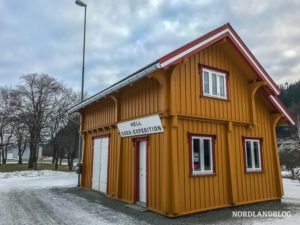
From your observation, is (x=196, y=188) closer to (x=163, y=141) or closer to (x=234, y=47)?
(x=163, y=141)

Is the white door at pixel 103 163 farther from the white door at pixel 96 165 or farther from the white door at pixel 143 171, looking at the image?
the white door at pixel 143 171

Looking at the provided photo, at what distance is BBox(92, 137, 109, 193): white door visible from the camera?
12.7 m

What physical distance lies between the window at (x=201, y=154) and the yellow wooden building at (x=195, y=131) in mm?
36

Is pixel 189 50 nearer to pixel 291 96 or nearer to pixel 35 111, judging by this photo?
pixel 35 111

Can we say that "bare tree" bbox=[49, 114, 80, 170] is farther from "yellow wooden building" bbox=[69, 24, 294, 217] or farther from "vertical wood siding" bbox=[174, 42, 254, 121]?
"vertical wood siding" bbox=[174, 42, 254, 121]

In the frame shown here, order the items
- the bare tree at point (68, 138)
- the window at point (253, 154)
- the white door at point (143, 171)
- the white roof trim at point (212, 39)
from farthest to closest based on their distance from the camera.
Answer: the bare tree at point (68, 138)
the window at point (253, 154)
the white door at point (143, 171)
the white roof trim at point (212, 39)

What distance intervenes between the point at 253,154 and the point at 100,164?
23.6 ft

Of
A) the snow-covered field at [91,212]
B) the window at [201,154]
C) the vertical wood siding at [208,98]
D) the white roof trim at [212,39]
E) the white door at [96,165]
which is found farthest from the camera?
the white door at [96,165]

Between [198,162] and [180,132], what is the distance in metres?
1.33

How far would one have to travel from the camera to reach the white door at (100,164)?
12.7 metres

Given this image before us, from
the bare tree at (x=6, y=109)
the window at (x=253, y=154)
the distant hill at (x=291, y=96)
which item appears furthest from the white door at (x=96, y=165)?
the distant hill at (x=291, y=96)

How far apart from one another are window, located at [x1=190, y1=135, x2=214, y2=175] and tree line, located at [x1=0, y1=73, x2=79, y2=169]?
21486 millimetres

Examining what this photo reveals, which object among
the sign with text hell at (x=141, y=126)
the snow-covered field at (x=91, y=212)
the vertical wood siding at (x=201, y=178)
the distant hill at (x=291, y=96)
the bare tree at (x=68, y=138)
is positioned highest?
the distant hill at (x=291, y=96)

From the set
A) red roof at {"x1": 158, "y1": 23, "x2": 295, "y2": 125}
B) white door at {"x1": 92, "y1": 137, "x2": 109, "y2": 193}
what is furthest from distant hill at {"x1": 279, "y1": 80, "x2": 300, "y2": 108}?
white door at {"x1": 92, "y1": 137, "x2": 109, "y2": 193}
